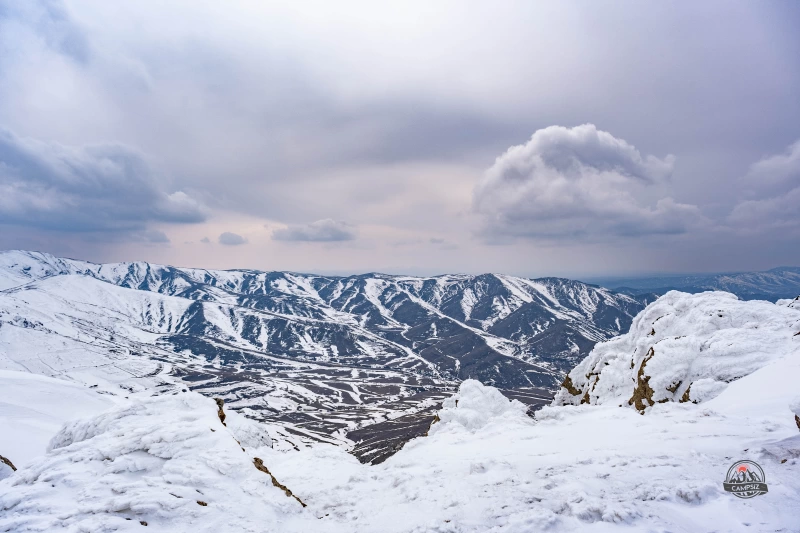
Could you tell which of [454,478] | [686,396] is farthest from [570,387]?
[454,478]

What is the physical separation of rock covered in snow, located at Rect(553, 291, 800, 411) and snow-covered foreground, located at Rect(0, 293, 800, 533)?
176 cm

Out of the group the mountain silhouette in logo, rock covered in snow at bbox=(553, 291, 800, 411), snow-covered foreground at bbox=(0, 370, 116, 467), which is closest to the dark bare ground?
snow-covered foreground at bbox=(0, 370, 116, 467)

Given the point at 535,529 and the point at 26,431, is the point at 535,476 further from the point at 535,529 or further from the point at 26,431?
the point at 26,431

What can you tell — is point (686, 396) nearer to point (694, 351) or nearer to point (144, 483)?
point (694, 351)

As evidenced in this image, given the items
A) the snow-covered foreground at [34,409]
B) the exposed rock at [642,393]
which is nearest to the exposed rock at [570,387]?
the exposed rock at [642,393]

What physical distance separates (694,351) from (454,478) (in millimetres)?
29513

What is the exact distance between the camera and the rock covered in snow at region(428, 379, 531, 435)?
161 feet

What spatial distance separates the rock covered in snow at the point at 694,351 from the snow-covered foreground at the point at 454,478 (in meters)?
1.76

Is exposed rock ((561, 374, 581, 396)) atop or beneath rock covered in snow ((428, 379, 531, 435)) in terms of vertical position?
atop

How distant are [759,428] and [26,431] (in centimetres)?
6598

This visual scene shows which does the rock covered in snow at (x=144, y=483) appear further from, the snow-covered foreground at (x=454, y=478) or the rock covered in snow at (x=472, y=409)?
the rock covered in snow at (x=472, y=409)

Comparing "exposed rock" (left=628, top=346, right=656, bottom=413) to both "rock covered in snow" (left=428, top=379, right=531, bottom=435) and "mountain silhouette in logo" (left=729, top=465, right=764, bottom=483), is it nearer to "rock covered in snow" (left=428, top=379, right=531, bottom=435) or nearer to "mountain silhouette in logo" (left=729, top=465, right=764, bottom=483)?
"rock covered in snow" (left=428, top=379, right=531, bottom=435)

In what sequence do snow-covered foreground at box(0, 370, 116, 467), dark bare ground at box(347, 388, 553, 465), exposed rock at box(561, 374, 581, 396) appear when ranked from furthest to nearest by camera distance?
dark bare ground at box(347, 388, 553, 465) < exposed rock at box(561, 374, 581, 396) < snow-covered foreground at box(0, 370, 116, 467)

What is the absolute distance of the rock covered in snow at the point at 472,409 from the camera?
48969mm
